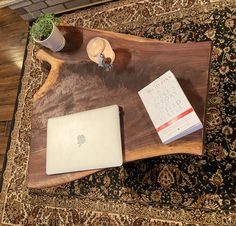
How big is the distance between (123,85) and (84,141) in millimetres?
297

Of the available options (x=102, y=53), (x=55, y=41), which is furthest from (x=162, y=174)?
(x=55, y=41)

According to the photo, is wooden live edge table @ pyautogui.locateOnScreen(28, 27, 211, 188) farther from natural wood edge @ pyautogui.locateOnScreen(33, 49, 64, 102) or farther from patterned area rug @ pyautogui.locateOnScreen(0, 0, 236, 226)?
patterned area rug @ pyautogui.locateOnScreen(0, 0, 236, 226)

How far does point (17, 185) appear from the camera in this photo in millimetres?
2082

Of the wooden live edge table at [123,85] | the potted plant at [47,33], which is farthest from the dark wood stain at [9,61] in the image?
the potted plant at [47,33]

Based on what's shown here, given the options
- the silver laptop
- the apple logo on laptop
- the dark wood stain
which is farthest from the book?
the dark wood stain

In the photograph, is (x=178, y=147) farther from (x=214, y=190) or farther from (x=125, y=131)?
(x=214, y=190)

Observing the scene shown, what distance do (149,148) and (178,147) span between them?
12cm

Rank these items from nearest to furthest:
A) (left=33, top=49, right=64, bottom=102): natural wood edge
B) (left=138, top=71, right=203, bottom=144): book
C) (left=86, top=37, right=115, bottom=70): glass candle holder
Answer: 1. (left=138, top=71, right=203, bottom=144): book
2. (left=86, top=37, right=115, bottom=70): glass candle holder
3. (left=33, top=49, right=64, bottom=102): natural wood edge

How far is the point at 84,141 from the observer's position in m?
1.30

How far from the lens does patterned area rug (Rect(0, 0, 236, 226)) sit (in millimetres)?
1559

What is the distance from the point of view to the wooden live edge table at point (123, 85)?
1187mm

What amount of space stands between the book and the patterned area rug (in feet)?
1.78

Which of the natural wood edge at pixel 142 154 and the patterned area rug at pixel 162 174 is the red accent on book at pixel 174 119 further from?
the patterned area rug at pixel 162 174

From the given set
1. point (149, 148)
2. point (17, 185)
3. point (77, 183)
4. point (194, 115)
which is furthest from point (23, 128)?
point (194, 115)
